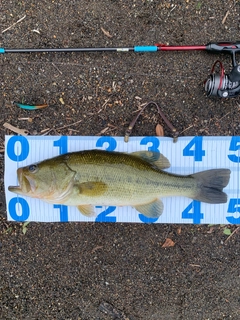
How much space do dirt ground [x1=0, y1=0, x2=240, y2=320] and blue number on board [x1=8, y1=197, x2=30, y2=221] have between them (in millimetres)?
119

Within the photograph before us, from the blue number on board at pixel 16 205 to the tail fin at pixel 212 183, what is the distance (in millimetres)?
1699

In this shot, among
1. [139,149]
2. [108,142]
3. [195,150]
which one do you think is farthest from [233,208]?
[108,142]

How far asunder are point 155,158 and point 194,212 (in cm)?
73

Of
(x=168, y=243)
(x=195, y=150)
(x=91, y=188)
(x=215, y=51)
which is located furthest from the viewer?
(x=168, y=243)

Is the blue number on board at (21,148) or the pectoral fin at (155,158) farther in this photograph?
the blue number on board at (21,148)

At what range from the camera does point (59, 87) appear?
3.34 metres

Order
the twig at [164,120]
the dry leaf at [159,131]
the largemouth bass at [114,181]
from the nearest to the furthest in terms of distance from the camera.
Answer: the largemouth bass at [114,181]
the twig at [164,120]
the dry leaf at [159,131]

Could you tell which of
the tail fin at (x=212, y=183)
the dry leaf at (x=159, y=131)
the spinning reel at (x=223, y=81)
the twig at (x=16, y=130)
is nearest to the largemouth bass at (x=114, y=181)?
the tail fin at (x=212, y=183)

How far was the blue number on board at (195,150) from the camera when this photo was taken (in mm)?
3258

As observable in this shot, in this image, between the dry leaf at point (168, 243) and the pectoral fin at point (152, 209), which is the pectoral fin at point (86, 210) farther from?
the dry leaf at point (168, 243)

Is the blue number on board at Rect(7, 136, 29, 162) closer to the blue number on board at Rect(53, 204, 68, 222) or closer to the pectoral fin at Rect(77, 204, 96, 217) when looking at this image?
the blue number on board at Rect(53, 204, 68, 222)

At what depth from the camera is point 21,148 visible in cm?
331

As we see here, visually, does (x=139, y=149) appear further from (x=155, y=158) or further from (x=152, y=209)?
(x=152, y=209)

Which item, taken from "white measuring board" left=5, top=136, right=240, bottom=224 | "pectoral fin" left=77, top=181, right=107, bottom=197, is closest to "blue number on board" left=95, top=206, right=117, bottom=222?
"white measuring board" left=5, top=136, right=240, bottom=224
